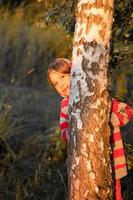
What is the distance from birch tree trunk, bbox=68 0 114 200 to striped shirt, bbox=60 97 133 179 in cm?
26

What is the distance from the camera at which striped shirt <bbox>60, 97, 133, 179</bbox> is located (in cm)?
466

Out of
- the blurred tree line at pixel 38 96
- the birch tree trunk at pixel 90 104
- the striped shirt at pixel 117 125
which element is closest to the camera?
the birch tree trunk at pixel 90 104

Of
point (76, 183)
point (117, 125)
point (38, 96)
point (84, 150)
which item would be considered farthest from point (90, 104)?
point (38, 96)

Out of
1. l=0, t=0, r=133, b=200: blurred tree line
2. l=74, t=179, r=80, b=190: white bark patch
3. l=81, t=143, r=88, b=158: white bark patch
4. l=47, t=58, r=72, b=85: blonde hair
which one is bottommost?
l=0, t=0, r=133, b=200: blurred tree line

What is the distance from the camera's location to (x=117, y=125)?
15.4ft

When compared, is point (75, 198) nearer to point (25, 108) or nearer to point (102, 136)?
point (102, 136)

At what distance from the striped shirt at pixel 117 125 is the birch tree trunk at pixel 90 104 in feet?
0.85

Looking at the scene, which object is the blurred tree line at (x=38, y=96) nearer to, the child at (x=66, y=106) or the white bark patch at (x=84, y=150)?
the child at (x=66, y=106)

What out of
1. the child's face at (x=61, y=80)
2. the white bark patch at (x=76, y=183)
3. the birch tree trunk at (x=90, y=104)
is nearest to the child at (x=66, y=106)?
the child's face at (x=61, y=80)

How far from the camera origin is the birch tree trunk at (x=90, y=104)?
14.3 feet

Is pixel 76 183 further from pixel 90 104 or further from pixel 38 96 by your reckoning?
pixel 38 96

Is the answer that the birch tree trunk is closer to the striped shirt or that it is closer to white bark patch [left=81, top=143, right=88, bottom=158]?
white bark patch [left=81, top=143, right=88, bottom=158]

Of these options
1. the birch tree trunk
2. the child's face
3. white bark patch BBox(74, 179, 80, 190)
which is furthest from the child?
white bark patch BBox(74, 179, 80, 190)

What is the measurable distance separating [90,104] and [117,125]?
44 cm
